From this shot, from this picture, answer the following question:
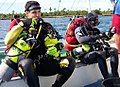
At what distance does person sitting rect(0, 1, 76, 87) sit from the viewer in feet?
14.2

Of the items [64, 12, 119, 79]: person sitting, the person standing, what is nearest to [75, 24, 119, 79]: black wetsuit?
[64, 12, 119, 79]: person sitting

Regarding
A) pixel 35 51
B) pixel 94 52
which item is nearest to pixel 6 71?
pixel 35 51

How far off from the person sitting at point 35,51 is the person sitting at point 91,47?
0.81 metres

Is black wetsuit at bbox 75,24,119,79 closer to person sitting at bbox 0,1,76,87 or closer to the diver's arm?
the diver's arm

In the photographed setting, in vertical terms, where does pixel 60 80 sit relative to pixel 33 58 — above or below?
below

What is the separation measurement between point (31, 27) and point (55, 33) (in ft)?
1.13

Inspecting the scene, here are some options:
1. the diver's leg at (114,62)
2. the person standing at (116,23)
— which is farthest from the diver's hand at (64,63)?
the person standing at (116,23)

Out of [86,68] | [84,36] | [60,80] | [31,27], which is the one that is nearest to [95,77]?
[86,68]

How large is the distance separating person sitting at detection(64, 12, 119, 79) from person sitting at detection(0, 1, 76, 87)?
808 mm

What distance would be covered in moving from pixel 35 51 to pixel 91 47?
1.35 metres

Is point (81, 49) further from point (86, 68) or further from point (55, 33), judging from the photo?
point (55, 33)

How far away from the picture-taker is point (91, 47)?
5559 mm

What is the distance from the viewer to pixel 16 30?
14.2ft

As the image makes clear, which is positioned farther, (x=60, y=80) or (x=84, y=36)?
(x=84, y=36)
